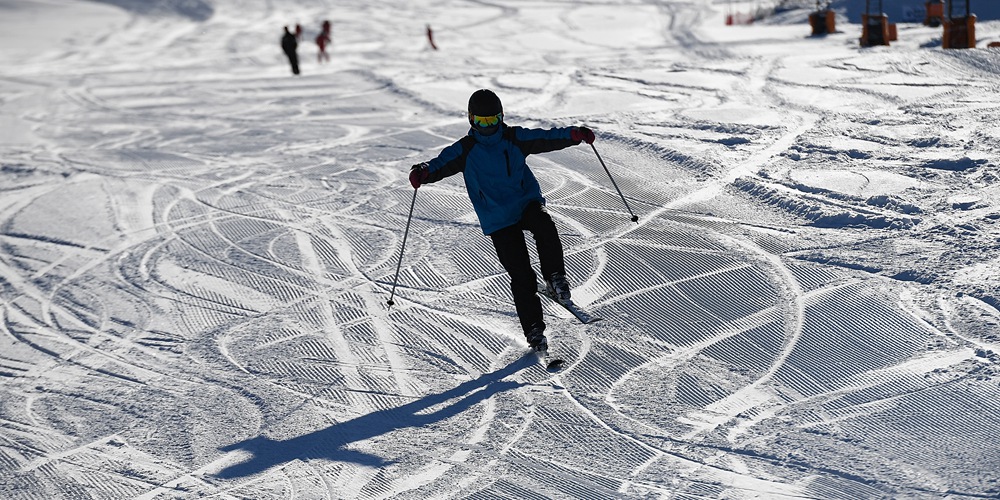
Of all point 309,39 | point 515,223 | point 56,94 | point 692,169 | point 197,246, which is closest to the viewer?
point 515,223

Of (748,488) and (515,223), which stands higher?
(515,223)

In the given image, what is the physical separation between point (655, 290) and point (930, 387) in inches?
85.4

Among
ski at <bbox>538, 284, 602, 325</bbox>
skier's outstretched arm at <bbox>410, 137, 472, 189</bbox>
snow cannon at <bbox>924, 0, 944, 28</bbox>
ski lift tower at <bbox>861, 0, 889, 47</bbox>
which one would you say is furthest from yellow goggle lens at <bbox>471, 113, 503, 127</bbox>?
snow cannon at <bbox>924, 0, 944, 28</bbox>

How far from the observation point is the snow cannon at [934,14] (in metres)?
23.6

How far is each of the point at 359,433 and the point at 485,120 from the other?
183 centimetres

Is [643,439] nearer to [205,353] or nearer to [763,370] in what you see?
[763,370]

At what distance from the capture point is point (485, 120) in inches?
219

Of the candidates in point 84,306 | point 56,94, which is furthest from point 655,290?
point 56,94

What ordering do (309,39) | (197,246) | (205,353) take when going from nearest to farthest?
1. (205,353)
2. (197,246)
3. (309,39)

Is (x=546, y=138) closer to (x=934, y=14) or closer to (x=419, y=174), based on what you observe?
(x=419, y=174)

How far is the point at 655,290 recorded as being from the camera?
6770 mm

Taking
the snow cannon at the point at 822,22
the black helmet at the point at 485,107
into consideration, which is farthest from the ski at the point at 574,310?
the snow cannon at the point at 822,22

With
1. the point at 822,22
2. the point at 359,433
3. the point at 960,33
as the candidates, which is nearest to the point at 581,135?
the point at 359,433

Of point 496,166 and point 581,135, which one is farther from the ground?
point 581,135
